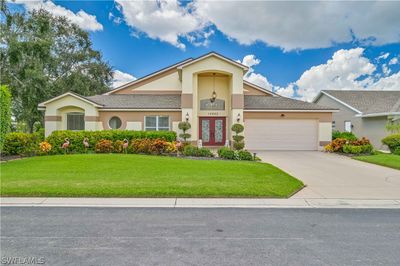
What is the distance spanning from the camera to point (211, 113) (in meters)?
20.7

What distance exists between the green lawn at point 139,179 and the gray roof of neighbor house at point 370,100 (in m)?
17.5

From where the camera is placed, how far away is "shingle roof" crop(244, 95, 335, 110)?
64.8 ft

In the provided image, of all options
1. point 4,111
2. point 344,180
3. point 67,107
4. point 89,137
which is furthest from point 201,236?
point 67,107

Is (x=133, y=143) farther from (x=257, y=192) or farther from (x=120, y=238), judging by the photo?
(x=120, y=238)

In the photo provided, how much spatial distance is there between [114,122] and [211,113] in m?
7.38

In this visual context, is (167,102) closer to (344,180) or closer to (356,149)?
(356,149)

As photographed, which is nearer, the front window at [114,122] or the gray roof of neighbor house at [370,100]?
the front window at [114,122]

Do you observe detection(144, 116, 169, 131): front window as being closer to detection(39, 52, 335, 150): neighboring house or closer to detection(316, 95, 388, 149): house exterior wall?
detection(39, 52, 335, 150): neighboring house

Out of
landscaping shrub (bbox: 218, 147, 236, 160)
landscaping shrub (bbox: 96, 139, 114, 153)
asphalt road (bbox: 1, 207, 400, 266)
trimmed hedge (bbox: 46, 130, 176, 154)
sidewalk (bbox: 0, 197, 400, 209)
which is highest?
trimmed hedge (bbox: 46, 130, 176, 154)

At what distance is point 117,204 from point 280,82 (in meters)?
28.0

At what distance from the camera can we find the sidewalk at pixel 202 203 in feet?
21.6

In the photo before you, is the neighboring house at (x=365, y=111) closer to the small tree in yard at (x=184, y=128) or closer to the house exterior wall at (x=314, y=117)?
the house exterior wall at (x=314, y=117)

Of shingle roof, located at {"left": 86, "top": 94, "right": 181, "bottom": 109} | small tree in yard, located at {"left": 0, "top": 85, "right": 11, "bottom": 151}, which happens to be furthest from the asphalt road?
shingle roof, located at {"left": 86, "top": 94, "right": 181, "bottom": 109}

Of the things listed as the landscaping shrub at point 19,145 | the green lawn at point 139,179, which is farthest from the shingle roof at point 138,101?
the green lawn at point 139,179
